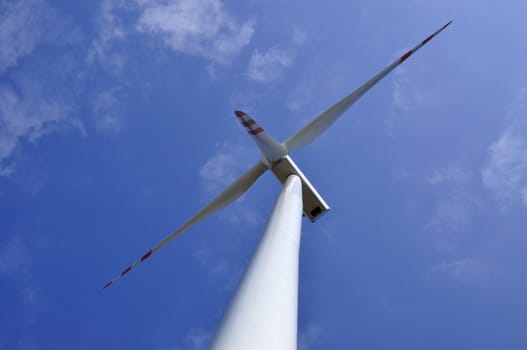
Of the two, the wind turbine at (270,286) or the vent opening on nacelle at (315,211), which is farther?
the vent opening on nacelle at (315,211)

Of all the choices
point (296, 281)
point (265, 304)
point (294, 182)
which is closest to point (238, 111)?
point (294, 182)

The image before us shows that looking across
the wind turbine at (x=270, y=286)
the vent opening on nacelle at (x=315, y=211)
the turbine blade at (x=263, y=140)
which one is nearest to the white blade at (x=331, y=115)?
the wind turbine at (x=270, y=286)

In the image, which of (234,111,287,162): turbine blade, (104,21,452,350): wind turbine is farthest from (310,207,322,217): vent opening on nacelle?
(234,111,287,162): turbine blade

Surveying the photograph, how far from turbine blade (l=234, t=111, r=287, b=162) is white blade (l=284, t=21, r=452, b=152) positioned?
4.79 ft

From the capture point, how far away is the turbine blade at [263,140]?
15422 mm

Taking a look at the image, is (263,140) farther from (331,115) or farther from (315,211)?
(315,211)

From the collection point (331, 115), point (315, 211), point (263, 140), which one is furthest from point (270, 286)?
point (331, 115)

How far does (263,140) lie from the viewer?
17031mm

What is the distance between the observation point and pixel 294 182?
15.6m

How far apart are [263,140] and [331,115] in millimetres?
3946

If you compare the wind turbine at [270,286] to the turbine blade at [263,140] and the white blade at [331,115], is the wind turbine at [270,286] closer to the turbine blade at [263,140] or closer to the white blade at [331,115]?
the turbine blade at [263,140]

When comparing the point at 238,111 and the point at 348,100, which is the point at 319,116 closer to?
the point at 348,100

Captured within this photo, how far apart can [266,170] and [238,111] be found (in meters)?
4.76

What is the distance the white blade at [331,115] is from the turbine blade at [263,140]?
4.79ft
